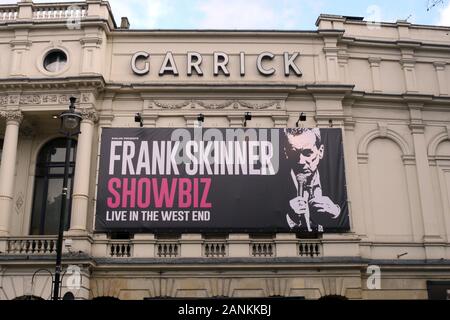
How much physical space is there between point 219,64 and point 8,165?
34.0ft

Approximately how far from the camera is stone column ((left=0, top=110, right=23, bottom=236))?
2273cm

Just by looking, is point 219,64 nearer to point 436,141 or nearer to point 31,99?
point 31,99

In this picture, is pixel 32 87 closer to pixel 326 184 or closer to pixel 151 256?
pixel 151 256

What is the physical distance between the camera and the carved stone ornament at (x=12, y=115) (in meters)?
24.0

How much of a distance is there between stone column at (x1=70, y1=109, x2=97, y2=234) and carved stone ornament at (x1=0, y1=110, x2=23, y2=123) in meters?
2.75

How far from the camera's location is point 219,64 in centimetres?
2597

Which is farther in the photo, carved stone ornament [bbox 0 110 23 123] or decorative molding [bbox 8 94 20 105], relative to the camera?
decorative molding [bbox 8 94 20 105]

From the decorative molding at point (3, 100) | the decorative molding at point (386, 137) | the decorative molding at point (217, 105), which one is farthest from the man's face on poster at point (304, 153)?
the decorative molding at point (3, 100)

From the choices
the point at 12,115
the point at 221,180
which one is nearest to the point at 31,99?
the point at 12,115

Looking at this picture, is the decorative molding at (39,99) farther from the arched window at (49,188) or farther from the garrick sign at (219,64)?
the garrick sign at (219,64)

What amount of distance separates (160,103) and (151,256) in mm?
7006

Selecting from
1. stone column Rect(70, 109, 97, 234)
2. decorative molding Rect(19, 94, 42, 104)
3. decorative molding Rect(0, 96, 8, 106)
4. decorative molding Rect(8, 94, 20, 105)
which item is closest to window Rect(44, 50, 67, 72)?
decorative molding Rect(19, 94, 42, 104)

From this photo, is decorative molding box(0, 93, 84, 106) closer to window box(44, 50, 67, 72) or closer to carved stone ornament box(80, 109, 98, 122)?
carved stone ornament box(80, 109, 98, 122)

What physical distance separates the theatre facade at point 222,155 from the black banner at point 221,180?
0.09m
